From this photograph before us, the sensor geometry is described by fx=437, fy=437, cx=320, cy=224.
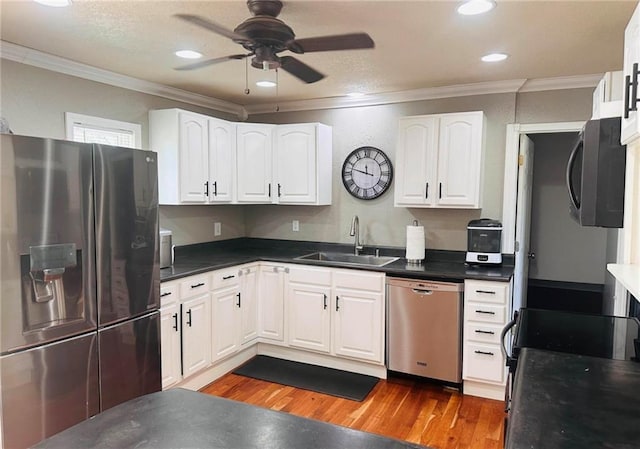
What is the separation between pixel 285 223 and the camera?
15.3 ft

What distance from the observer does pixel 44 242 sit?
81.8 inches

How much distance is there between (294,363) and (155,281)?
1693mm

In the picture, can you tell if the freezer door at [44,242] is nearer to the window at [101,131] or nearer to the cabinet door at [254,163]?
the window at [101,131]

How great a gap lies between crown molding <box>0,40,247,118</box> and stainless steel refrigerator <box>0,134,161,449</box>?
3.33ft

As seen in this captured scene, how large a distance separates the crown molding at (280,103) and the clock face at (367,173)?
470 mm

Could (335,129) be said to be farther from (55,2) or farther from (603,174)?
(603,174)

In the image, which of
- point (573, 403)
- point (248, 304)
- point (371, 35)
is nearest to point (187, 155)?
point (248, 304)

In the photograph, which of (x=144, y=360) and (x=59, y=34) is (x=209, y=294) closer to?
(x=144, y=360)

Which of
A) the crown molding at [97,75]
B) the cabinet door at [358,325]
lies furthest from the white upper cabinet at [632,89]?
the crown molding at [97,75]

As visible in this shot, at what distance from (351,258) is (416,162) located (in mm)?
1140

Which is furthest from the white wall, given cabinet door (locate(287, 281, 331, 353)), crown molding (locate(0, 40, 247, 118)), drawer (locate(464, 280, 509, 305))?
cabinet door (locate(287, 281, 331, 353))

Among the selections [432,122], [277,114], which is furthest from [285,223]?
[432,122]

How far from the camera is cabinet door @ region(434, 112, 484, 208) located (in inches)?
136

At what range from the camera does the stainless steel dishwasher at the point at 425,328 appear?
3275 millimetres
